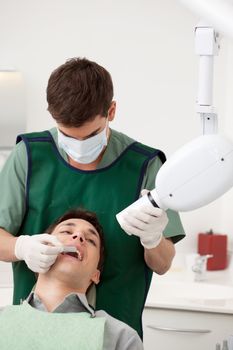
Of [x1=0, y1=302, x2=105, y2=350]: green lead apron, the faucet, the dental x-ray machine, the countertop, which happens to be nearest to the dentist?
[x1=0, y1=302, x2=105, y2=350]: green lead apron

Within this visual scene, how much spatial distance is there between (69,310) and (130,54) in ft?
6.20

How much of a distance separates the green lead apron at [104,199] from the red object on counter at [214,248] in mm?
1535

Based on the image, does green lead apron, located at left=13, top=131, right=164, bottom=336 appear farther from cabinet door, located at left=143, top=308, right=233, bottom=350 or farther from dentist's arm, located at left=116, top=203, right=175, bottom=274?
cabinet door, located at left=143, top=308, right=233, bottom=350

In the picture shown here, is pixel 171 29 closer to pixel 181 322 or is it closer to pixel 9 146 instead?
pixel 9 146

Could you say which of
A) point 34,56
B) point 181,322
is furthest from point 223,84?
point 181,322

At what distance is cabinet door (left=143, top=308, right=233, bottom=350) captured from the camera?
3080mm

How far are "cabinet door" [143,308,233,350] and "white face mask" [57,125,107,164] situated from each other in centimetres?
116

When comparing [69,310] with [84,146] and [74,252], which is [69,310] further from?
[84,146]

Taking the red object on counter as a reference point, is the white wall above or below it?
above

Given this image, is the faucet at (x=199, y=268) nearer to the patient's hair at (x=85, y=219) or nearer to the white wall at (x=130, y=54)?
the white wall at (x=130, y=54)

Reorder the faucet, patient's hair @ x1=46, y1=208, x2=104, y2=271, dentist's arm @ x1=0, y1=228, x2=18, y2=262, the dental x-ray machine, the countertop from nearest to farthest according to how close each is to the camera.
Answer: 1. the dental x-ray machine
2. dentist's arm @ x1=0, y1=228, x2=18, y2=262
3. patient's hair @ x1=46, y1=208, x2=104, y2=271
4. the countertop
5. the faucet

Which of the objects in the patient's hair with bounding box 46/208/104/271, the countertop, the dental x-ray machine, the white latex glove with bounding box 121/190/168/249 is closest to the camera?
the dental x-ray machine

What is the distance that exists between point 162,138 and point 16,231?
1.68 m

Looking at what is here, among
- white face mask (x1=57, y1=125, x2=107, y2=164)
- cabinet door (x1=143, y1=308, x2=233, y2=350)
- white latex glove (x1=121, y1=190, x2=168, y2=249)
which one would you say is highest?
white face mask (x1=57, y1=125, x2=107, y2=164)
